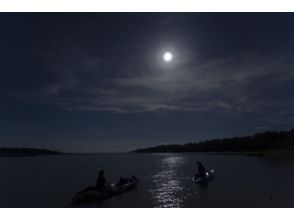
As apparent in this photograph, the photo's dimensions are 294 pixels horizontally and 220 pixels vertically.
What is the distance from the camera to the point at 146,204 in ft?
95.0

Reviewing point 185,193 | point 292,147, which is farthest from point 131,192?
point 292,147

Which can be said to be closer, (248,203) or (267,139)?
(248,203)

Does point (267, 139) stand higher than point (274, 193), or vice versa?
point (267, 139)

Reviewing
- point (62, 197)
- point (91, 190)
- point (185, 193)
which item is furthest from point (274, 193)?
point (62, 197)

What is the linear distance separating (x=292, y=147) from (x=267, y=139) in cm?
3722

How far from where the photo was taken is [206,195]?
110 feet

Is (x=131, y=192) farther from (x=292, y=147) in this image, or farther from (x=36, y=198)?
(x=292, y=147)

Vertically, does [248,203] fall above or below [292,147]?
below
